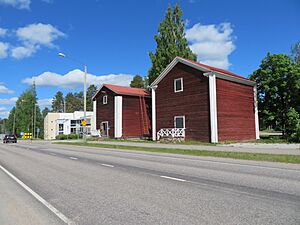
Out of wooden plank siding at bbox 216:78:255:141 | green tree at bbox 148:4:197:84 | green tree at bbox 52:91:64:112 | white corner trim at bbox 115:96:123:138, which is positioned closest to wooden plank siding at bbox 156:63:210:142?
wooden plank siding at bbox 216:78:255:141

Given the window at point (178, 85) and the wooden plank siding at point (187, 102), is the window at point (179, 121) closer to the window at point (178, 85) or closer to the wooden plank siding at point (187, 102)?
the wooden plank siding at point (187, 102)

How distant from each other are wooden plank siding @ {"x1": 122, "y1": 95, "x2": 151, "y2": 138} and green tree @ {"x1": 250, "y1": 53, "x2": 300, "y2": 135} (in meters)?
15.7

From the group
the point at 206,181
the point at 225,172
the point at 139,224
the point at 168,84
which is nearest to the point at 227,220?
the point at 139,224

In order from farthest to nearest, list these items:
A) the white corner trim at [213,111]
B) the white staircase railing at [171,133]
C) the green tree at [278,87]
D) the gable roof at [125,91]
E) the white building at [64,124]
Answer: the white building at [64,124] < the gable roof at [125,91] < the white staircase railing at [171,133] < the green tree at [278,87] < the white corner trim at [213,111]

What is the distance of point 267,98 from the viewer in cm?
2891

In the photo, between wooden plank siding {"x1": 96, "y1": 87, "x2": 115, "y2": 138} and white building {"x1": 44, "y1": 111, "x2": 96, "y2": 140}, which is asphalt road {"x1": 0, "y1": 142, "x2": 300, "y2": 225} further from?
white building {"x1": 44, "y1": 111, "x2": 96, "y2": 140}

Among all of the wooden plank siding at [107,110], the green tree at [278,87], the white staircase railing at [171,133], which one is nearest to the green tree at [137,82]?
the wooden plank siding at [107,110]

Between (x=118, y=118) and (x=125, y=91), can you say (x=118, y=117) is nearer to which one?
(x=118, y=118)

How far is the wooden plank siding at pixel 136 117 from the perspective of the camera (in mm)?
36844

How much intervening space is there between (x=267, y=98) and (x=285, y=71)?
11.2ft

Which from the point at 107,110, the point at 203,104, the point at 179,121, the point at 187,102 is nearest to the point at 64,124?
the point at 107,110

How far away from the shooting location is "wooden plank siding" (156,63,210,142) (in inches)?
1012

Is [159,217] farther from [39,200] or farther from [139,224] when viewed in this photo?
[39,200]

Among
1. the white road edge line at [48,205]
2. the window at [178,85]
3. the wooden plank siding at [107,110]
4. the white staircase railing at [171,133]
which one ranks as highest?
the window at [178,85]
